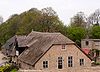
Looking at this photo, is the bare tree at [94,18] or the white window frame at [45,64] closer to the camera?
the white window frame at [45,64]

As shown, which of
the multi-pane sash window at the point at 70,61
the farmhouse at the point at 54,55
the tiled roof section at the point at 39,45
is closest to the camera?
the farmhouse at the point at 54,55

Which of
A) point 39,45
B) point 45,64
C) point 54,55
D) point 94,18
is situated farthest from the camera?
point 94,18

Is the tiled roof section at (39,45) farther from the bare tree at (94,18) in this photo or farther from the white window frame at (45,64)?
the bare tree at (94,18)

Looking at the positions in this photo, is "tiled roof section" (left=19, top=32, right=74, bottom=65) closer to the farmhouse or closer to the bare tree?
the farmhouse

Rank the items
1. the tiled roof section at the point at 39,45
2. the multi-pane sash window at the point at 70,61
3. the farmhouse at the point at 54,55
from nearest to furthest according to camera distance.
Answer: the farmhouse at the point at 54,55 → the tiled roof section at the point at 39,45 → the multi-pane sash window at the point at 70,61

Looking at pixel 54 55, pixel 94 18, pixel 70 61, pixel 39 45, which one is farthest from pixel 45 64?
pixel 94 18

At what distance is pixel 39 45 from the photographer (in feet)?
156

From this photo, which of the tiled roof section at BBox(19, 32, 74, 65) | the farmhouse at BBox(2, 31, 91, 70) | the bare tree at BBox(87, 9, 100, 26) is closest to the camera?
the farmhouse at BBox(2, 31, 91, 70)

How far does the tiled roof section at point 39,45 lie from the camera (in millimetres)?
44069

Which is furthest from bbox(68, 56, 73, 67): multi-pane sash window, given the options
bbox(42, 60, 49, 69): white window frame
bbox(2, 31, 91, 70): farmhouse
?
bbox(42, 60, 49, 69): white window frame

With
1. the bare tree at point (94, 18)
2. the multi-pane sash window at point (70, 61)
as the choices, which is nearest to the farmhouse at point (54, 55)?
the multi-pane sash window at point (70, 61)

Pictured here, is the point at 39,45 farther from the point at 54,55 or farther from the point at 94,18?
the point at 94,18

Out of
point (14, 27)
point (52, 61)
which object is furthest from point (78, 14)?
point (52, 61)

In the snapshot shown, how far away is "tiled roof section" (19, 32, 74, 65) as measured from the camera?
44.1 metres
